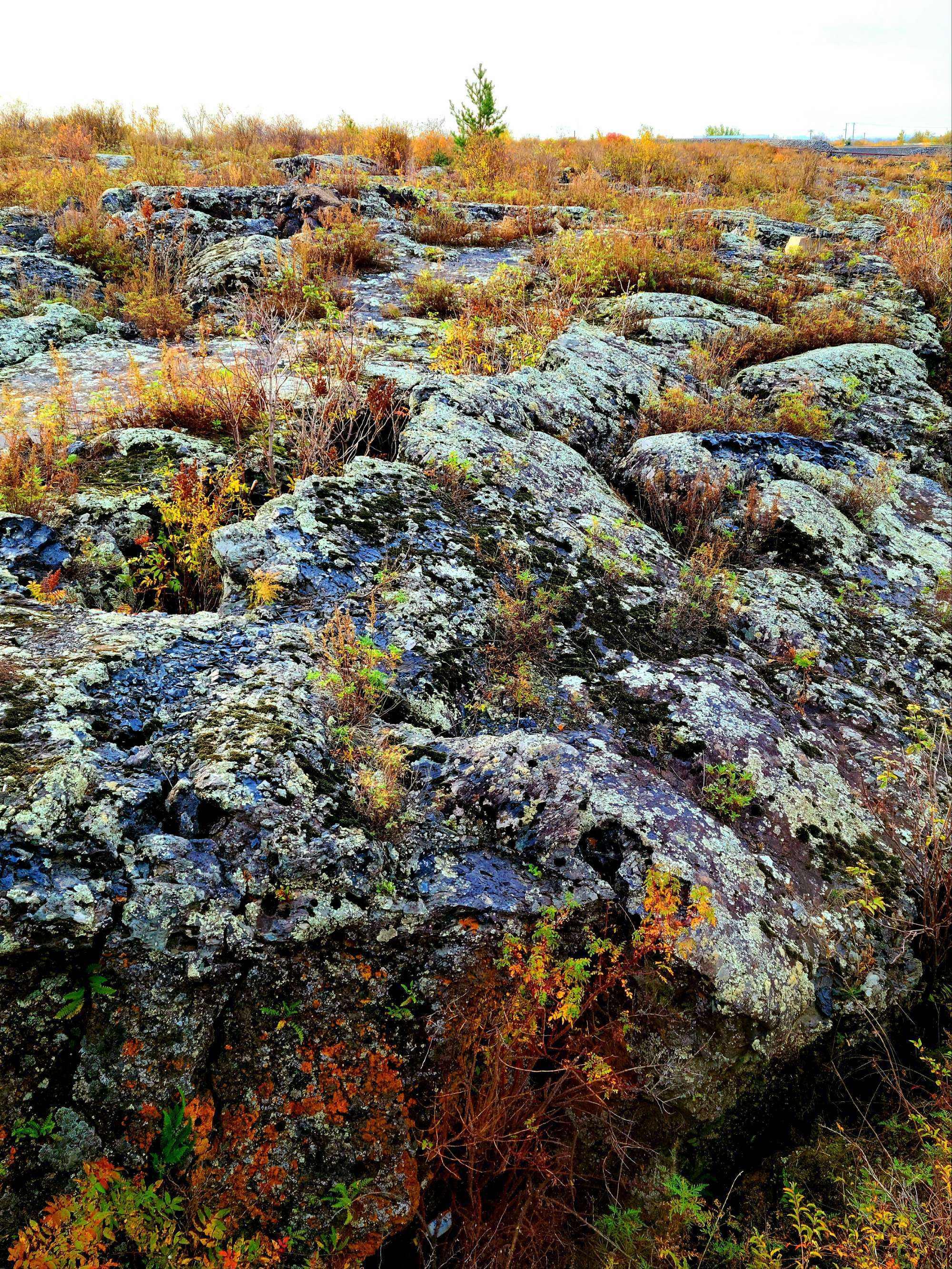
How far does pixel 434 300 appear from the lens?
24.1 ft

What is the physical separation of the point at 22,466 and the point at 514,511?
9.43ft

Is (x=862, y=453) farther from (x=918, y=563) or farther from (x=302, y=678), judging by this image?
(x=302, y=678)

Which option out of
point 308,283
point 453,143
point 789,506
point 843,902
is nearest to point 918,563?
point 789,506

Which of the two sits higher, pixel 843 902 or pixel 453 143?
pixel 453 143

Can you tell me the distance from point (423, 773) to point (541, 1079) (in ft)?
3.94

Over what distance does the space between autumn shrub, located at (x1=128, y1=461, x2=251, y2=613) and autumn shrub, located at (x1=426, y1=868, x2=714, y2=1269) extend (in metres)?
2.40

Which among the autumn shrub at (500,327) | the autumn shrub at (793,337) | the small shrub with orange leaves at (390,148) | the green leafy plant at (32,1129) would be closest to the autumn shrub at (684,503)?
the autumn shrub at (500,327)

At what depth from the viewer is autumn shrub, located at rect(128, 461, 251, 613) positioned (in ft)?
11.3

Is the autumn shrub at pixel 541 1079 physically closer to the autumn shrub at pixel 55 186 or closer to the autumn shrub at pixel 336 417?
the autumn shrub at pixel 336 417

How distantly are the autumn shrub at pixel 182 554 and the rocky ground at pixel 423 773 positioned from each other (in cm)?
13

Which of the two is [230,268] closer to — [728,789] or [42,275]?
[42,275]

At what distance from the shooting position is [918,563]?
4875mm

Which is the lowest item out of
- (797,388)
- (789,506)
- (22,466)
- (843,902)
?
(843,902)

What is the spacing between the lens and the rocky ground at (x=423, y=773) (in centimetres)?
196
